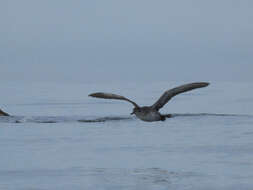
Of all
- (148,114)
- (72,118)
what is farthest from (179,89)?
(72,118)

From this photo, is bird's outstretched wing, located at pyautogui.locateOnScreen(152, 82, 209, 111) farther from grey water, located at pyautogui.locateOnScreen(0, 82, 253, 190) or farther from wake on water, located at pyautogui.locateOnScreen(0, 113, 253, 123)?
wake on water, located at pyautogui.locateOnScreen(0, 113, 253, 123)

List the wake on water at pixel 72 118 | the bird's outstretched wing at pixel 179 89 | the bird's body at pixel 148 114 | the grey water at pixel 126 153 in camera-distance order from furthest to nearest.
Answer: the wake on water at pixel 72 118
the bird's body at pixel 148 114
the bird's outstretched wing at pixel 179 89
the grey water at pixel 126 153

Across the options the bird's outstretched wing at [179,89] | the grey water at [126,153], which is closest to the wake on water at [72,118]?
the grey water at [126,153]

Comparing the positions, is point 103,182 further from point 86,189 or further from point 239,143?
point 239,143

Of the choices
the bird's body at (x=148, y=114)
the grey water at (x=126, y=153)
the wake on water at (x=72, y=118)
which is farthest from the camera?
the wake on water at (x=72, y=118)

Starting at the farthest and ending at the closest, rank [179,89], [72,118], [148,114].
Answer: [72,118] → [148,114] → [179,89]

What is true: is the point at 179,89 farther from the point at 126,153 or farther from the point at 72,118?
the point at 72,118

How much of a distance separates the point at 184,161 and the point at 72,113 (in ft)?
62.5

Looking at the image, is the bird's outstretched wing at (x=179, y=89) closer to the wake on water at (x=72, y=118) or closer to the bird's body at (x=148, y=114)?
the bird's body at (x=148, y=114)

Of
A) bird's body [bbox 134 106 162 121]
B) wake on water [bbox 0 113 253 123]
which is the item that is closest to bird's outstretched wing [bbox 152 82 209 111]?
bird's body [bbox 134 106 162 121]

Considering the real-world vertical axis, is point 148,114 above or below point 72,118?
below

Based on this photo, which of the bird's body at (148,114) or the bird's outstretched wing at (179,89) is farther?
the bird's body at (148,114)

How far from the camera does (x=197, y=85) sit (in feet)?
72.3

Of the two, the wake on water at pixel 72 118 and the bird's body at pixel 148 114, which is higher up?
the wake on water at pixel 72 118
